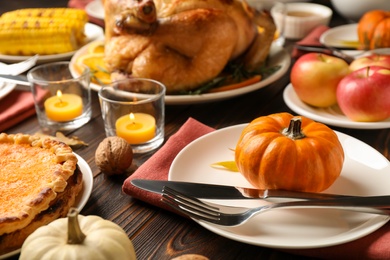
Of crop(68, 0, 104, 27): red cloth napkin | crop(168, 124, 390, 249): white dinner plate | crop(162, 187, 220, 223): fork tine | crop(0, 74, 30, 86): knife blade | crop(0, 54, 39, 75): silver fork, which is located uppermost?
crop(162, 187, 220, 223): fork tine

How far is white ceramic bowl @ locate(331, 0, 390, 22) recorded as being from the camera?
7.41 ft

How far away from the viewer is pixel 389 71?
1.38 metres

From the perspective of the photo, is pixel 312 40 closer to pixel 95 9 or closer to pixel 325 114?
pixel 325 114

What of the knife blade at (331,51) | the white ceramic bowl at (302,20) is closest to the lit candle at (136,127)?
the knife blade at (331,51)

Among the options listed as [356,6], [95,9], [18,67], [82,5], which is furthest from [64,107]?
[356,6]

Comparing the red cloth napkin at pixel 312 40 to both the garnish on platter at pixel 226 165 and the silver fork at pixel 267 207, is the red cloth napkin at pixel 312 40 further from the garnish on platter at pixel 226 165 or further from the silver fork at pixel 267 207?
the silver fork at pixel 267 207

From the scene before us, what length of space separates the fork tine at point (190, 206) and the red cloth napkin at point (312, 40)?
1091 mm

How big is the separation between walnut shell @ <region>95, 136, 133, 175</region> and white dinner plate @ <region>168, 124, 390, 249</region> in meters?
0.13

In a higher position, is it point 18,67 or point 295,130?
point 295,130

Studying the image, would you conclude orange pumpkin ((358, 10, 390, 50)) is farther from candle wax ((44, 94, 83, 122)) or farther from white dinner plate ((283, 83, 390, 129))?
candle wax ((44, 94, 83, 122))

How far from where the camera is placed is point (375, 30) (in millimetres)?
1913

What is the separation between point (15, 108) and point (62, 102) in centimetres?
15

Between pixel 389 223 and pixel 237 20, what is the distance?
0.87m

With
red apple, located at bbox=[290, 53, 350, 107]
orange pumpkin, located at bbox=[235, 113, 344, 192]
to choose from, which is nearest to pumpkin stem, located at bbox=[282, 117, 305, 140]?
orange pumpkin, located at bbox=[235, 113, 344, 192]
